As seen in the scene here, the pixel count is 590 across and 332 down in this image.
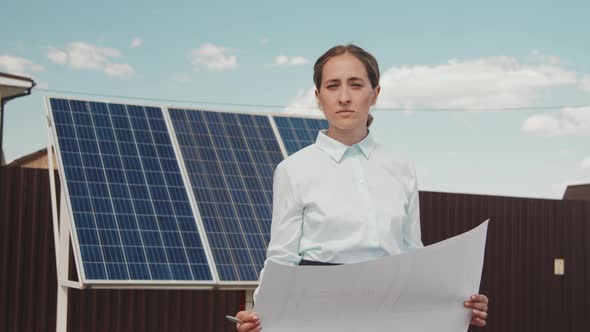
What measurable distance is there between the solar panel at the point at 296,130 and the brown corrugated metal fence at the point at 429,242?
4.79ft

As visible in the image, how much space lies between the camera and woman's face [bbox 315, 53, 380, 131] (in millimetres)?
2174

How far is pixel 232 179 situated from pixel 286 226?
4814 mm

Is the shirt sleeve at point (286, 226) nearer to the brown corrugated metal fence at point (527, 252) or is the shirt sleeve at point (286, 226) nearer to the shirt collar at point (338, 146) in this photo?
the shirt collar at point (338, 146)

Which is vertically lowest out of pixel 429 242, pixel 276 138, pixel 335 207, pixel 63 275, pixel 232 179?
pixel 63 275

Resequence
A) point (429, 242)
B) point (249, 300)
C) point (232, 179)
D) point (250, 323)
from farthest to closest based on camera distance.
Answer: point (429, 242), point (232, 179), point (249, 300), point (250, 323)

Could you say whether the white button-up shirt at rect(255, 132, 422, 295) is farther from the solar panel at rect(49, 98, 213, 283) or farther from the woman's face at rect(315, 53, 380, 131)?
the solar panel at rect(49, 98, 213, 283)

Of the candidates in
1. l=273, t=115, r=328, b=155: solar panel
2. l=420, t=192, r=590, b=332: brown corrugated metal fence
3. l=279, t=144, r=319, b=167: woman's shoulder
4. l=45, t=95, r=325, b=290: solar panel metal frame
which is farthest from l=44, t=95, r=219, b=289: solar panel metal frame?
l=420, t=192, r=590, b=332: brown corrugated metal fence

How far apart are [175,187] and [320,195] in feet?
15.1

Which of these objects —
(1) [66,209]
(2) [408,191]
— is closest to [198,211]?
(1) [66,209]

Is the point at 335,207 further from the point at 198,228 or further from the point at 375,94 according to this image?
the point at 198,228

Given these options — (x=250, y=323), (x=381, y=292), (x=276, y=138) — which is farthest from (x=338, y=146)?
(x=276, y=138)

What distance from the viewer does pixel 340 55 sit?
2215mm

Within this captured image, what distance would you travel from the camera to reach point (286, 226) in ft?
6.96

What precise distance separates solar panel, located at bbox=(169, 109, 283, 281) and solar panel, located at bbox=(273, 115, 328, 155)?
0.39ft
